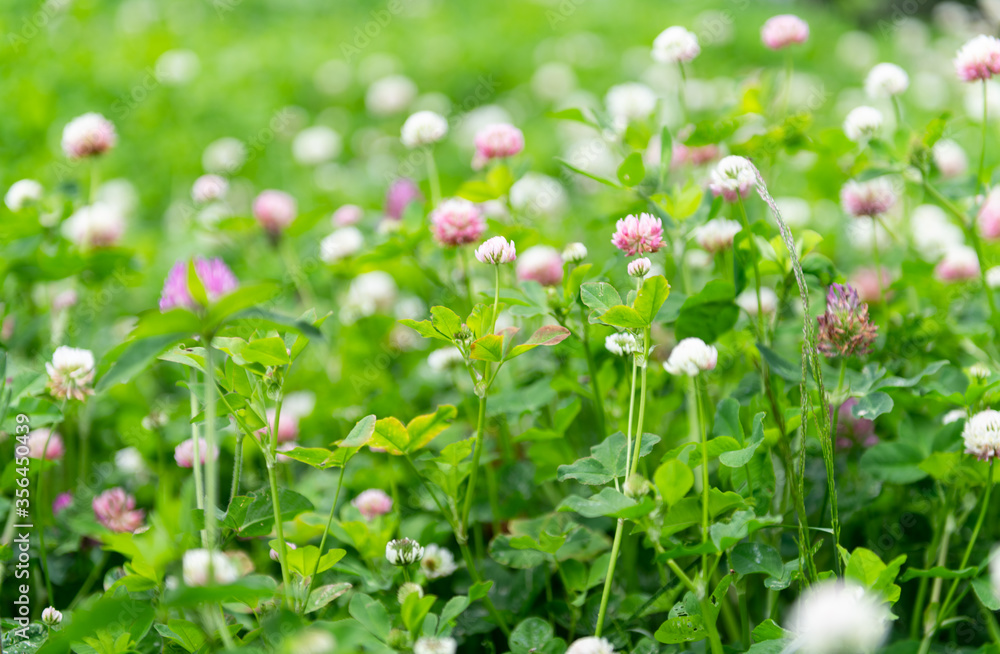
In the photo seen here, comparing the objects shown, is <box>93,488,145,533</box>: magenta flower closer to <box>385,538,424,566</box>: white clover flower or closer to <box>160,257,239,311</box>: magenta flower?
<box>160,257,239,311</box>: magenta flower

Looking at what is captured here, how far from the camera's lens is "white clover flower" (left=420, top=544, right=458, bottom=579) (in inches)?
42.1

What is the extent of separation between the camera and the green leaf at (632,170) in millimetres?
1116

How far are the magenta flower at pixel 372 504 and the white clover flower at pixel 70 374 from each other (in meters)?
0.39

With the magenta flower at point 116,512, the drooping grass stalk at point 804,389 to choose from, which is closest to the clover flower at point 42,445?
the magenta flower at point 116,512

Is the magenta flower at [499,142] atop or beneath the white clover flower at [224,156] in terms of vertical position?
atop

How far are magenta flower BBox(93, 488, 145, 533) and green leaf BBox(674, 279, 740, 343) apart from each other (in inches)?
32.7

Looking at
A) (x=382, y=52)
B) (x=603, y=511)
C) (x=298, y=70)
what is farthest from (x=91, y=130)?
(x=382, y=52)

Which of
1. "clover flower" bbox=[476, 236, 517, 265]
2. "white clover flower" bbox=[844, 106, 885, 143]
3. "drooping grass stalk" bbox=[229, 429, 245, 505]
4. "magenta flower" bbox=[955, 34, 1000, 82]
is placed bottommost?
"drooping grass stalk" bbox=[229, 429, 245, 505]

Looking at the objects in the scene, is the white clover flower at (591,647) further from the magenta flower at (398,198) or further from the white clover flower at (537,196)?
the magenta flower at (398,198)

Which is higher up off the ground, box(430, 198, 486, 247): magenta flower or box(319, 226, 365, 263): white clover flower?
box(430, 198, 486, 247): magenta flower

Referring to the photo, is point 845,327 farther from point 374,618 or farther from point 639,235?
point 374,618

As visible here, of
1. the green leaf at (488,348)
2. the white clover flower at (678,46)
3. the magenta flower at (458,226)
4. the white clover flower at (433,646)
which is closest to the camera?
the white clover flower at (433,646)

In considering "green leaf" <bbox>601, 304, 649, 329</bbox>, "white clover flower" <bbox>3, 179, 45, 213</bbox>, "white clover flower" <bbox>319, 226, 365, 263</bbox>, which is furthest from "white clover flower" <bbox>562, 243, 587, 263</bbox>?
"white clover flower" <bbox>3, 179, 45, 213</bbox>

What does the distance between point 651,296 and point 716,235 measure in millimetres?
468
